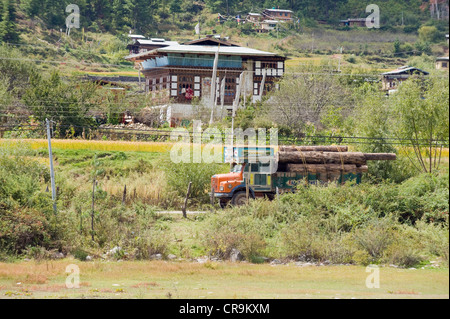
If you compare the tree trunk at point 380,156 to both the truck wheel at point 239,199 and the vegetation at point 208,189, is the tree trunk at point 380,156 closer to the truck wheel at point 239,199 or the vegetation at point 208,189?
the vegetation at point 208,189

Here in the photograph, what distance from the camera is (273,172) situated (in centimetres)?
2925

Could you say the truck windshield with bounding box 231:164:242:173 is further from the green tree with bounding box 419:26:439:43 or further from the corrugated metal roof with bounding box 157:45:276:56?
the green tree with bounding box 419:26:439:43

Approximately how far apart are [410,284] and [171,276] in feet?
22.5

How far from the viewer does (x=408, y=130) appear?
32781 millimetres

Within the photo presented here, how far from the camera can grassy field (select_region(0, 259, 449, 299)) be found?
14594 mm

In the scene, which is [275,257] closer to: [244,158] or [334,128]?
[244,158]

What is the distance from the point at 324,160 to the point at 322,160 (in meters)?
0.10

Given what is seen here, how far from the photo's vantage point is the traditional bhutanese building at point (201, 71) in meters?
63.9

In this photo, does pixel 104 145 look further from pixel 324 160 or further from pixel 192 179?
pixel 324 160
